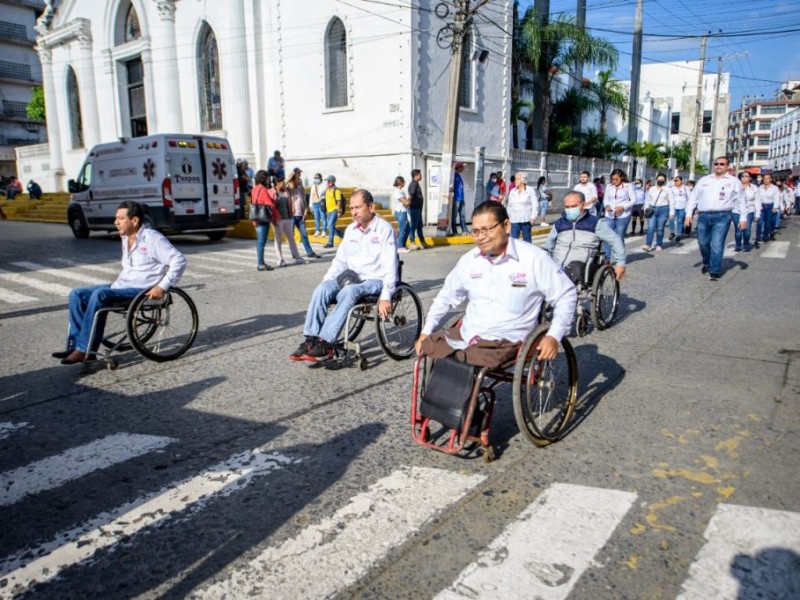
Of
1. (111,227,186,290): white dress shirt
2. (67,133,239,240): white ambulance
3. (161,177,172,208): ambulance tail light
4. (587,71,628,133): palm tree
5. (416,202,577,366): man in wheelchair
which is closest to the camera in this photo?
(416,202,577,366): man in wheelchair

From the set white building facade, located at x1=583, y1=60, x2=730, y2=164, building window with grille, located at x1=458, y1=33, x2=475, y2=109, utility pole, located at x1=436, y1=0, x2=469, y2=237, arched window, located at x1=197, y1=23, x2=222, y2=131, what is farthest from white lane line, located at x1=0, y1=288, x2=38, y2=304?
white building facade, located at x1=583, y1=60, x2=730, y2=164

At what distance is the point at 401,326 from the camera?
6004mm

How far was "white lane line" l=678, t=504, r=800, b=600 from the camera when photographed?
2410 mm

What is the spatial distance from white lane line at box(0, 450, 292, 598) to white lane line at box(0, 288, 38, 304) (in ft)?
23.3

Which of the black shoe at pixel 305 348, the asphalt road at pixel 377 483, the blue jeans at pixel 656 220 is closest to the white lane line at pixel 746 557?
the asphalt road at pixel 377 483

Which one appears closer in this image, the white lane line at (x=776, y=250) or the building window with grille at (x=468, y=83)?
the white lane line at (x=776, y=250)

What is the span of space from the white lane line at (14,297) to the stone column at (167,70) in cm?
1889

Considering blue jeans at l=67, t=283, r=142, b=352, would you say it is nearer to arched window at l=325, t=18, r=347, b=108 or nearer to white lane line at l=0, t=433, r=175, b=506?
white lane line at l=0, t=433, r=175, b=506

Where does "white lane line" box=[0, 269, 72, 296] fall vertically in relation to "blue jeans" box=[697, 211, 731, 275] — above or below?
below

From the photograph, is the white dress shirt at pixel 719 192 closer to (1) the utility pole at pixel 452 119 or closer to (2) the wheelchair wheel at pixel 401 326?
(2) the wheelchair wheel at pixel 401 326

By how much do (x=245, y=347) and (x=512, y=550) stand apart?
4.22 m

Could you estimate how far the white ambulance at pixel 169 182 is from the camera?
48.8 feet

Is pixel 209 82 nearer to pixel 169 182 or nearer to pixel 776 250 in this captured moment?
pixel 169 182

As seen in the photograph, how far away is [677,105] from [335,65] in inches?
1972
